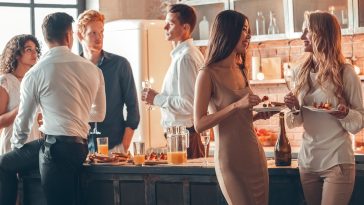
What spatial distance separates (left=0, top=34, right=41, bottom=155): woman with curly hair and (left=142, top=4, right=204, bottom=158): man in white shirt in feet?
2.96

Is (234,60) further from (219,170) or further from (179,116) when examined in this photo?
(179,116)

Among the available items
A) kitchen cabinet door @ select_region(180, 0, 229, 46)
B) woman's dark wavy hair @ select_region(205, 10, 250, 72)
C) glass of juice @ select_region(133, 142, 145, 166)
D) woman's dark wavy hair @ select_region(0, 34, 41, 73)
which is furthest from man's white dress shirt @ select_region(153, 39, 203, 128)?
kitchen cabinet door @ select_region(180, 0, 229, 46)

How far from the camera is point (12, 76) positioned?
18.0ft

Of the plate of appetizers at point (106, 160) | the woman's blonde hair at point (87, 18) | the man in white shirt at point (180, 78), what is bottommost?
the plate of appetizers at point (106, 160)

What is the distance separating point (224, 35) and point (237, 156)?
0.59 metres

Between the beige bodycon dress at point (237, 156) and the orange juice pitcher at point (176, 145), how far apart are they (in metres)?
0.92

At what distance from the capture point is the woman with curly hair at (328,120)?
12.6 feet

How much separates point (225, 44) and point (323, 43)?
1.67 ft

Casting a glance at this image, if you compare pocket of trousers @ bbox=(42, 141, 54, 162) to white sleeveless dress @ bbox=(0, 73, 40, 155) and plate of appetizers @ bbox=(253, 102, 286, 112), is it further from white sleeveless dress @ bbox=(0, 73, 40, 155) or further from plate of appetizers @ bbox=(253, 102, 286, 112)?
plate of appetizers @ bbox=(253, 102, 286, 112)

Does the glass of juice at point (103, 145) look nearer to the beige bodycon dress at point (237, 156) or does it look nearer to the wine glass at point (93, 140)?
the wine glass at point (93, 140)

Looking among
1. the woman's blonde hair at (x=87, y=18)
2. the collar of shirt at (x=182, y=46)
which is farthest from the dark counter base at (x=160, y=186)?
the woman's blonde hair at (x=87, y=18)

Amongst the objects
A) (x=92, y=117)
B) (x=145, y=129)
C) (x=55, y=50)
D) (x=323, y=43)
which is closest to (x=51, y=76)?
(x=55, y=50)

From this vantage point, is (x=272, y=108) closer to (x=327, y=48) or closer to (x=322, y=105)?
(x=322, y=105)

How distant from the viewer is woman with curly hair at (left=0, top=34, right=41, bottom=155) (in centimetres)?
539
